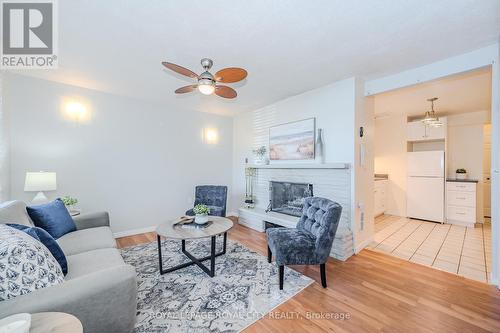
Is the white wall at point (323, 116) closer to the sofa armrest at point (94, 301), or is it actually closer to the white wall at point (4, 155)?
the sofa armrest at point (94, 301)

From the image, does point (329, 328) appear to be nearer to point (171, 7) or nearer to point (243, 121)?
point (171, 7)

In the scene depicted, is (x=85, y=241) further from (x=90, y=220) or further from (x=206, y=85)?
(x=206, y=85)

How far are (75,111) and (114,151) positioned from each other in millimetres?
800

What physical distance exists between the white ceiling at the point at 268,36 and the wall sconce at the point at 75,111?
37cm

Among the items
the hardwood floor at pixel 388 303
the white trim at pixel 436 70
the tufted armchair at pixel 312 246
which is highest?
the white trim at pixel 436 70

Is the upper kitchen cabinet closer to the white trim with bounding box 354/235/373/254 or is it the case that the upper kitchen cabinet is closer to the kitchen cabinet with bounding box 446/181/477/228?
the kitchen cabinet with bounding box 446/181/477/228

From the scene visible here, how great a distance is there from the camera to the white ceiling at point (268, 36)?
1.64 meters

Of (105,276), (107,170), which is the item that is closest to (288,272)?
(105,276)

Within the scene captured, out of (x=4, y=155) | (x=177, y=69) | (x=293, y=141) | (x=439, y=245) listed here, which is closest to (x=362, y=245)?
(x=439, y=245)

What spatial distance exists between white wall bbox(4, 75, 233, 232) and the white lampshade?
1.59 ft

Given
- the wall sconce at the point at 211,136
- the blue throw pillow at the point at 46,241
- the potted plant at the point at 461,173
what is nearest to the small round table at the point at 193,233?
the blue throw pillow at the point at 46,241

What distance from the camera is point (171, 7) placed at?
5.38 ft

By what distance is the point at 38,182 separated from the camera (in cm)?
265

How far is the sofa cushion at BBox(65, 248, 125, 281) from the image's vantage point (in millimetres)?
1633
